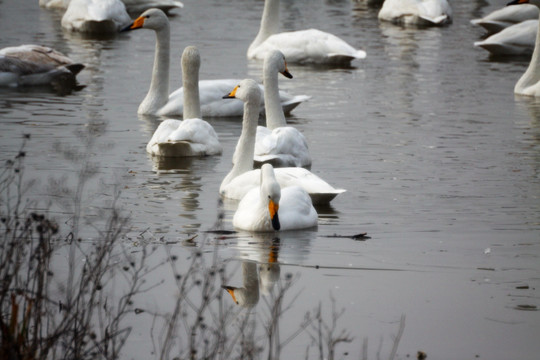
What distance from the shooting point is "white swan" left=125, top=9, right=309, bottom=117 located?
14922 millimetres

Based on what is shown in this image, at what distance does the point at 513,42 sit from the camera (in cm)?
2184

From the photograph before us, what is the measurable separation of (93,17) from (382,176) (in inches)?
532

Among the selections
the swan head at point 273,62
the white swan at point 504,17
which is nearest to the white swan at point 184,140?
the swan head at point 273,62

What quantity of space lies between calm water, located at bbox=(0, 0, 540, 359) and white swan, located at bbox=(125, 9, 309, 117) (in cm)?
19

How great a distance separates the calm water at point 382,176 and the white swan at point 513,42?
58 centimetres

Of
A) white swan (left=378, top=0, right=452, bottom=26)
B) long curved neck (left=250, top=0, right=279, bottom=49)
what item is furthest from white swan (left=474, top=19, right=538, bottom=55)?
white swan (left=378, top=0, right=452, bottom=26)

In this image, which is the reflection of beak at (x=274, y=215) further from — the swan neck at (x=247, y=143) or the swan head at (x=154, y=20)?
the swan head at (x=154, y=20)

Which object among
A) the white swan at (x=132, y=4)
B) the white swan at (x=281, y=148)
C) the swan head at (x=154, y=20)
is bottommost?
the white swan at (x=132, y=4)

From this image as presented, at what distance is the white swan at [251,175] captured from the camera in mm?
9914

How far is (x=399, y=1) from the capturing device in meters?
26.8

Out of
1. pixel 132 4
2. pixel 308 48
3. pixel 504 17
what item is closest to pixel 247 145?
pixel 308 48

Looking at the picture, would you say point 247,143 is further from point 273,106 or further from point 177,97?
point 177,97

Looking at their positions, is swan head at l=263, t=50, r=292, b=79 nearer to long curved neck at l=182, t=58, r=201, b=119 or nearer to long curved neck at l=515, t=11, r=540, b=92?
long curved neck at l=182, t=58, r=201, b=119

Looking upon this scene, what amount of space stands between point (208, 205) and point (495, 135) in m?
5.03
